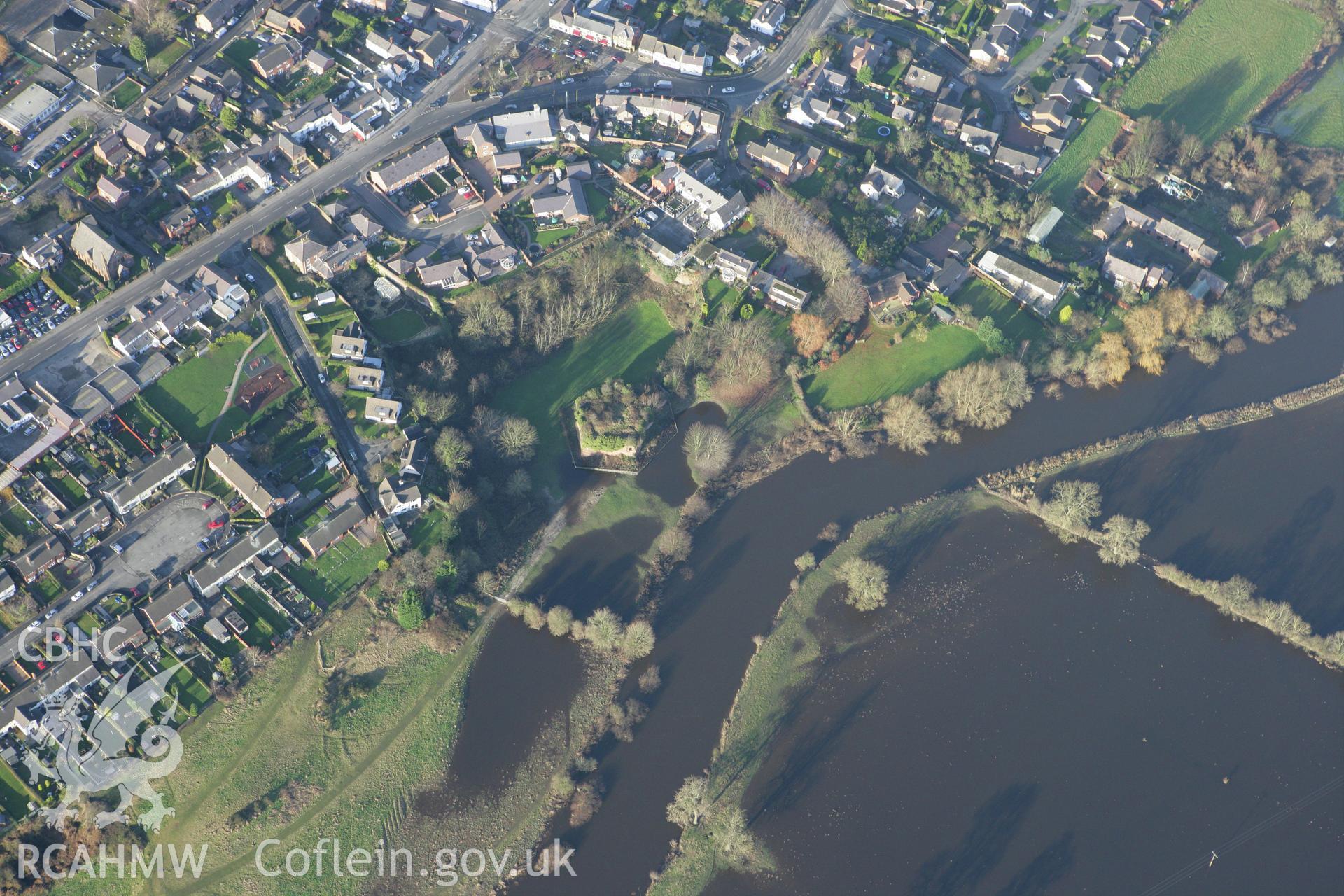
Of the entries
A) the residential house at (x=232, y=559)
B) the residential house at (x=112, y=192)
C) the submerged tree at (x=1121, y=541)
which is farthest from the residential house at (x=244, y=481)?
the submerged tree at (x=1121, y=541)

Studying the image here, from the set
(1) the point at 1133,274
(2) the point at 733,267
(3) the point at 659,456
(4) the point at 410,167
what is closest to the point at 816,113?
(2) the point at 733,267

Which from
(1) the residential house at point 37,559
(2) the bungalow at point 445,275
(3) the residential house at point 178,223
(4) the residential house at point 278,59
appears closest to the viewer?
(1) the residential house at point 37,559

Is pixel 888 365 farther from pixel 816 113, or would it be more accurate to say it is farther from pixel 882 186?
pixel 816 113

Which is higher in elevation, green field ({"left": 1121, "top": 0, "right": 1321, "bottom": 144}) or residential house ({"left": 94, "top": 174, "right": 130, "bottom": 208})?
green field ({"left": 1121, "top": 0, "right": 1321, "bottom": 144})

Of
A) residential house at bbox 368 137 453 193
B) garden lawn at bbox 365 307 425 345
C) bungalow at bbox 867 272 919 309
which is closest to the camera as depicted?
garden lawn at bbox 365 307 425 345

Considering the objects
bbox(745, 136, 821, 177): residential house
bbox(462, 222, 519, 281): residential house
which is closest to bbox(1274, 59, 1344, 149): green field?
bbox(745, 136, 821, 177): residential house

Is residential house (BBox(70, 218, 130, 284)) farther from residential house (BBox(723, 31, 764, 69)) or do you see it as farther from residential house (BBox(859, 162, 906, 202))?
residential house (BBox(859, 162, 906, 202))

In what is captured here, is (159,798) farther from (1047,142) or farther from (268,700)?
(1047,142)

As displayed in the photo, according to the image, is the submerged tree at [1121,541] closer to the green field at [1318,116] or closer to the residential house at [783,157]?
the residential house at [783,157]
